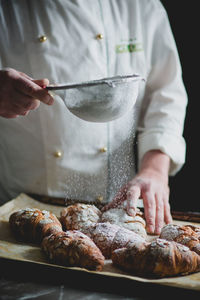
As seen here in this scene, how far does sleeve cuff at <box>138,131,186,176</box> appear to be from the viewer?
148 cm

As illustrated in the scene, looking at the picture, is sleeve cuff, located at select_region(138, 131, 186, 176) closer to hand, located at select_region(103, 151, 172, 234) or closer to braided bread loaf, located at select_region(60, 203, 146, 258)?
hand, located at select_region(103, 151, 172, 234)

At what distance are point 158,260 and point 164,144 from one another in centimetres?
68

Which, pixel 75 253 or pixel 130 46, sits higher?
pixel 130 46

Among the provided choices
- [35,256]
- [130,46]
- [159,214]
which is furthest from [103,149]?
[35,256]

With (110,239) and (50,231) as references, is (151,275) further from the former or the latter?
(50,231)

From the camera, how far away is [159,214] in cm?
127

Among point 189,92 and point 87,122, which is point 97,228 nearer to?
point 87,122

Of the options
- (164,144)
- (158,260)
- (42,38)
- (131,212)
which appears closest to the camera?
(158,260)

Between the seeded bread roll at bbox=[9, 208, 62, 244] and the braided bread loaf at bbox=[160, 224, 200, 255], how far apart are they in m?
0.35

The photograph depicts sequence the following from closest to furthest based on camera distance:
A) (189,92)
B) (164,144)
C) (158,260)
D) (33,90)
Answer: (158,260), (33,90), (164,144), (189,92)

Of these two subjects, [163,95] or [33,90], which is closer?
[33,90]

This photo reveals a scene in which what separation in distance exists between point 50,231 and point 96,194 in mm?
424

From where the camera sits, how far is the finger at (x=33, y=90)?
0.99 m

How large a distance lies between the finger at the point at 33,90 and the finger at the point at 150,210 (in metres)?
0.53
